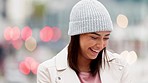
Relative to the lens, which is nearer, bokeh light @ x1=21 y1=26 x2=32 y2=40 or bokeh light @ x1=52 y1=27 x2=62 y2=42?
bokeh light @ x1=52 y1=27 x2=62 y2=42

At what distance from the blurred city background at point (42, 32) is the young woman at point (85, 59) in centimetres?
286

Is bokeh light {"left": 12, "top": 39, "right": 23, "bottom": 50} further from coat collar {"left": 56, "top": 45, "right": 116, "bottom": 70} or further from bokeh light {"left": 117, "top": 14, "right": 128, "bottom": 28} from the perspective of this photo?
coat collar {"left": 56, "top": 45, "right": 116, "bottom": 70}

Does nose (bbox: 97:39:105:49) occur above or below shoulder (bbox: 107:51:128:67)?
above

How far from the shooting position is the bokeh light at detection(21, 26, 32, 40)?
5449mm

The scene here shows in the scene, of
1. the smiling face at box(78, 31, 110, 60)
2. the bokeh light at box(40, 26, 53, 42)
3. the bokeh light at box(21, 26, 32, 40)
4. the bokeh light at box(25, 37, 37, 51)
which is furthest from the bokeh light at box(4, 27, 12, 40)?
the smiling face at box(78, 31, 110, 60)

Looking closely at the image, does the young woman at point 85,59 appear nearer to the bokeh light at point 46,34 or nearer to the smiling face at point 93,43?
the smiling face at point 93,43

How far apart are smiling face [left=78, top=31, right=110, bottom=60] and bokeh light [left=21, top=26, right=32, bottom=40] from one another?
4.17m

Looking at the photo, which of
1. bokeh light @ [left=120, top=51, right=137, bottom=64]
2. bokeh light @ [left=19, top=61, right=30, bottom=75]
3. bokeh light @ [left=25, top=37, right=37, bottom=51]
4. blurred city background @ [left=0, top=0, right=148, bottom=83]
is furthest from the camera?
bokeh light @ [left=25, top=37, right=37, bottom=51]

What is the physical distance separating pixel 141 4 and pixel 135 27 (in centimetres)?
32

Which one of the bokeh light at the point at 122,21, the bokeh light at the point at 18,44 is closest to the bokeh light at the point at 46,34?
the bokeh light at the point at 18,44

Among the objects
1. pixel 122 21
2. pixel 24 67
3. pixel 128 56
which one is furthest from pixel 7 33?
pixel 128 56

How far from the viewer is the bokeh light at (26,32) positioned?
545 centimetres

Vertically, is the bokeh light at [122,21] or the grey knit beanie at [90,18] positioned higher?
the grey knit beanie at [90,18]

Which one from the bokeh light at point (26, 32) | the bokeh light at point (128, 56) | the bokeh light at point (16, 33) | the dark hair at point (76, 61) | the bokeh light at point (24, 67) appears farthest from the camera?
the bokeh light at point (16, 33)
